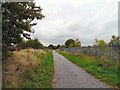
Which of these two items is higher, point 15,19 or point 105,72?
point 15,19

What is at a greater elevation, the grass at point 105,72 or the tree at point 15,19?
the tree at point 15,19

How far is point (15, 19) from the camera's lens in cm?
1991

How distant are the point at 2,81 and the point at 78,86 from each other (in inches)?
137

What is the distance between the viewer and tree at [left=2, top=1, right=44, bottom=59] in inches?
738

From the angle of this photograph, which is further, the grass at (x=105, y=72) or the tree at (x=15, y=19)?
the tree at (x=15, y=19)

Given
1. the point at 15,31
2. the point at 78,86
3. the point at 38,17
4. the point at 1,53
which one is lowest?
the point at 78,86

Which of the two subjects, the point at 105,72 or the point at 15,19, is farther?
the point at 15,19

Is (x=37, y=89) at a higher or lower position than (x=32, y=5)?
lower

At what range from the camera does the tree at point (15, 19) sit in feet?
61.5

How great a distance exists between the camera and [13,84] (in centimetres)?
1162

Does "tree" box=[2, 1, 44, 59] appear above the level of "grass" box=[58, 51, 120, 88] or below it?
above

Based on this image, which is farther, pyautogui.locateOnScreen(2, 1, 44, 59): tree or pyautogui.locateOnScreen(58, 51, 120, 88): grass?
pyautogui.locateOnScreen(2, 1, 44, 59): tree

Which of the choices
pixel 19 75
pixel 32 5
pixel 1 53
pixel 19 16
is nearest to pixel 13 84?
pixel 19 75

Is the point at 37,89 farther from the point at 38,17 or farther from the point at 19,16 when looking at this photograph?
the point at 38,17
